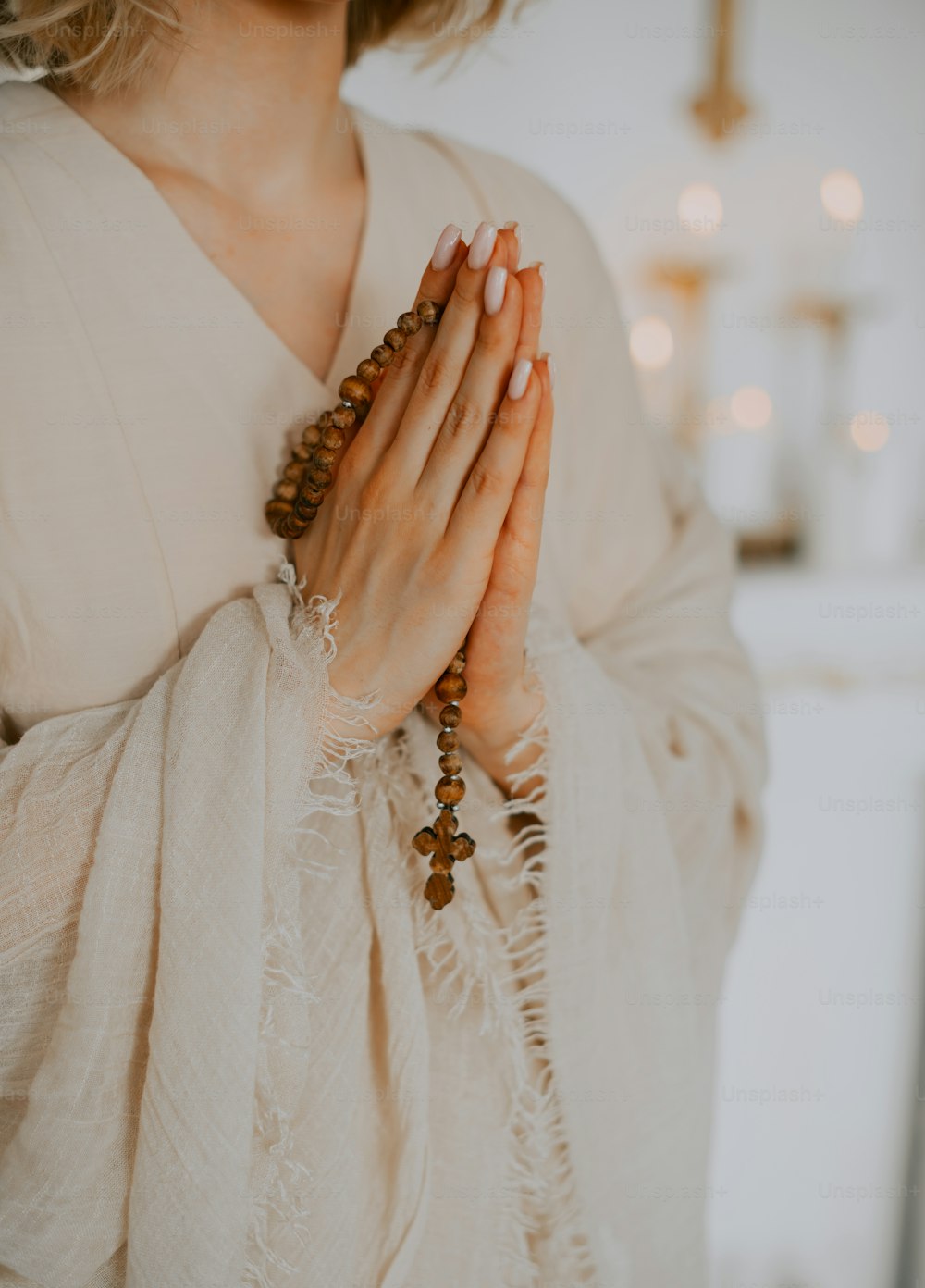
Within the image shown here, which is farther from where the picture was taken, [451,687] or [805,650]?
[805,650]

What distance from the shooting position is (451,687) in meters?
0.55

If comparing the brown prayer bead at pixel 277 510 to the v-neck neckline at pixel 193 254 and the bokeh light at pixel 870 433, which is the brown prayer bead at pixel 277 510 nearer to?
the v-neck neckline at pixel 193 254

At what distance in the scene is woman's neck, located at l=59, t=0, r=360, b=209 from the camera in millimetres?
619

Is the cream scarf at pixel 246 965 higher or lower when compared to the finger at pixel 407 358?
lower

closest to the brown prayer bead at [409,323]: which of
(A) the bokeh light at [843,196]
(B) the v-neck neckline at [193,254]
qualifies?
(B) the v-neck neckline at [193,254]

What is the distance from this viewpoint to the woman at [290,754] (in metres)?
0.50

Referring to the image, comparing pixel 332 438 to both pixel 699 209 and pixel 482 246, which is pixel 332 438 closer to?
pixel 482 246

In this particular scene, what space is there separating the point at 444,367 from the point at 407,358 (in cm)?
3

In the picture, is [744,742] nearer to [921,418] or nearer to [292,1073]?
[292,1073]

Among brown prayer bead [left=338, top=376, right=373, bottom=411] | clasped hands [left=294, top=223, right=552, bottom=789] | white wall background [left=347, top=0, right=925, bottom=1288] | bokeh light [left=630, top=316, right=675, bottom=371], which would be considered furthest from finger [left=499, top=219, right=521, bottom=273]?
bokeh light [left=630, top=316, right=675, bottom=371]

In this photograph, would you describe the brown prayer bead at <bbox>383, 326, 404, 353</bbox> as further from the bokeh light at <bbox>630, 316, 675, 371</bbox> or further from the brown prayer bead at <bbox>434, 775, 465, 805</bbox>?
the bokeh light at <bbox>630, 316, 675, 371</bbox>

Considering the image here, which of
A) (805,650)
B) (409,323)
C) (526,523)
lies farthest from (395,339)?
(805,650)

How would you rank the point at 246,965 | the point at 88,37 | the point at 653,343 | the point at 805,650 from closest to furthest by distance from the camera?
1. the point at 246,965
2. the point at 88,37
3. the point at 805,650
4. the point at 653,343

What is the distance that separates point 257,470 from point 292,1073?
0.34 m
